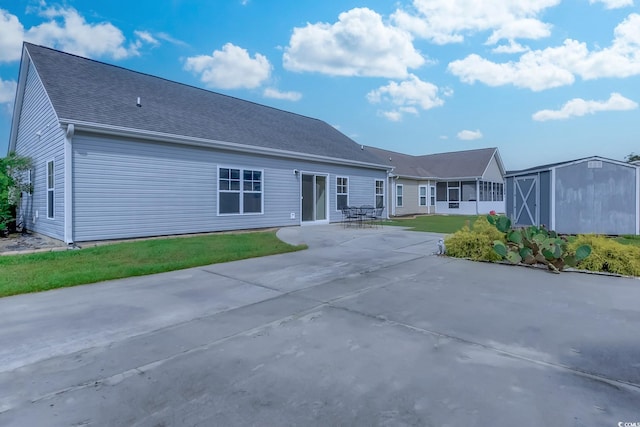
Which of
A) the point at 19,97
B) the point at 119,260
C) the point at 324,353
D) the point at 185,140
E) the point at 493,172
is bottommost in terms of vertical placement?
the point at 324,353

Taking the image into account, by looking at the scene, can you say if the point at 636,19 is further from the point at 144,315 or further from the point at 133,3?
the point at 133,3

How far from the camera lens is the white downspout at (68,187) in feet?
28.6

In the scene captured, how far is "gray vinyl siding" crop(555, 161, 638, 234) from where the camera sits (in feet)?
39.6

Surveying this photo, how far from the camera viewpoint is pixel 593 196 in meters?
12.3

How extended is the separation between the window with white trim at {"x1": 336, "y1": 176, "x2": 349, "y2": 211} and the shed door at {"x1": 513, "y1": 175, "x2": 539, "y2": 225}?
25.0 ft

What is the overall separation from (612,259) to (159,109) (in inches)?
513

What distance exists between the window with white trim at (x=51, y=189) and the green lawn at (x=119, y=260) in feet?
9.36

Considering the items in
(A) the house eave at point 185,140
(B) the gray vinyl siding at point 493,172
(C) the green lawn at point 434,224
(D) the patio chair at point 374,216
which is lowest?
(C) the green lawn at point 434,224

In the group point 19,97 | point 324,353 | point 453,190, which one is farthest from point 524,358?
point 453,190

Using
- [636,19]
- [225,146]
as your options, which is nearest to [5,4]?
[225,146]

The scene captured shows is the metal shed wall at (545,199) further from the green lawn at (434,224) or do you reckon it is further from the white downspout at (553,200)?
the green lawn at (434,224)

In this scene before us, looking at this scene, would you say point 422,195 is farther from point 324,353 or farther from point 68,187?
point 324,353

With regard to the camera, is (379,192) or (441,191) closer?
(379,192)

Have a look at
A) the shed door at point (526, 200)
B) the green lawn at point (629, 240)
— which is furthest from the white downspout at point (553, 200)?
the green lawn at point (629, 240)
